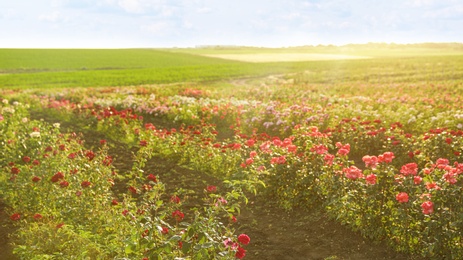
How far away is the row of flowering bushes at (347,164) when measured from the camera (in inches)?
192

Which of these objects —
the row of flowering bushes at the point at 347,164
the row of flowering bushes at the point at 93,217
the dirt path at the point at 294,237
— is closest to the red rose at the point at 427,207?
the row of flowering bushes at the point at 347,164

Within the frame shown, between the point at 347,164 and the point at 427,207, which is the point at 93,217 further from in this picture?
the point at 427,207

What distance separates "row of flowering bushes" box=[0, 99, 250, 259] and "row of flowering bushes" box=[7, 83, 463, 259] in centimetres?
62

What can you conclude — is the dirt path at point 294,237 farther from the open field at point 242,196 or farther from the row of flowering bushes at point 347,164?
the row of flowering bushes at point 347,164

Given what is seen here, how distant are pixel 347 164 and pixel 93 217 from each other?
137 inches

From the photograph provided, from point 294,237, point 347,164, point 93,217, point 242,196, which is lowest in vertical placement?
point 294,237

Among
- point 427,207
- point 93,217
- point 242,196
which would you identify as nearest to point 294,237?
point 242,196

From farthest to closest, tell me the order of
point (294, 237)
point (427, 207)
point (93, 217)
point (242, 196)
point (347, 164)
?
point (242, 196)
point (347, 164)
point (294, 237)
point (93, 217)
point (427, 207)

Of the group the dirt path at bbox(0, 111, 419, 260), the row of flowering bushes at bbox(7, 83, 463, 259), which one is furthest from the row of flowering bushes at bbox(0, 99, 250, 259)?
the row of flowering bushes at bbox(7, 83, 463, 259)

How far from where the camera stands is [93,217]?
5398 mm

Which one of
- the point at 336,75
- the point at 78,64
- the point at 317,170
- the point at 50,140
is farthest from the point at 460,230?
the point at 78,64

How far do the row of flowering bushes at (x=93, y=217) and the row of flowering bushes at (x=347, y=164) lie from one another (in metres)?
0.62

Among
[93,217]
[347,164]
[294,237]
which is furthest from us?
[347,164]

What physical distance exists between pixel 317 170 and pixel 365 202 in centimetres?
119
